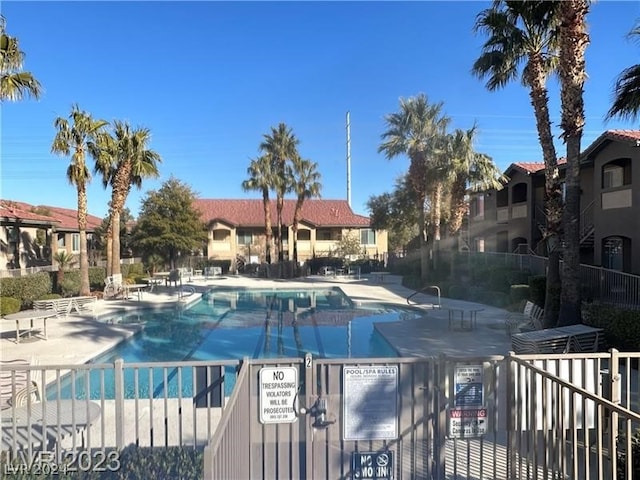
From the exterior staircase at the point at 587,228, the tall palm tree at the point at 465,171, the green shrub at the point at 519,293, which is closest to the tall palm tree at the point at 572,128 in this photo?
the green shrub at the point at 519,293

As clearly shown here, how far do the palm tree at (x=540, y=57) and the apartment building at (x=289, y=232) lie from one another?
93.4 feet

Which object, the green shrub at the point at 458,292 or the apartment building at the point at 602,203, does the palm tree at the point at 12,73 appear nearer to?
the green shrub at the point at 458,292

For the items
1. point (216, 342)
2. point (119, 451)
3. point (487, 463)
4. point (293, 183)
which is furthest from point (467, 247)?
point (119, 451)

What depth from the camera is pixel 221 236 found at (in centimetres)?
4212

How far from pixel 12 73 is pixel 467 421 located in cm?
1433

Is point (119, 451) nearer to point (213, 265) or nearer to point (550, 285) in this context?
point (550, 285)

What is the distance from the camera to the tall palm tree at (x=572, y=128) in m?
9.62

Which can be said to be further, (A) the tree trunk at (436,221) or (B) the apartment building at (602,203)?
(A) the tree trunk at (436,221)

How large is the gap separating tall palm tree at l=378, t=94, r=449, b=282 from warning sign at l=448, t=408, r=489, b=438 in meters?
18.9

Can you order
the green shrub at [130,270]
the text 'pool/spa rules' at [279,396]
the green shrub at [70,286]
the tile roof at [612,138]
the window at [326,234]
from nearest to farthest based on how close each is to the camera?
the text 'pool/spa rules' at [279,396]
the tile roof at [612,138]
the green shrub at [70,286]
the green shrub at [130,270]
the window at [326,234]

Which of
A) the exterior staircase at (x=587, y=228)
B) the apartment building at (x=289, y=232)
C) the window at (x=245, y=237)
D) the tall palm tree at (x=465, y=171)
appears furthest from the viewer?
the window at (x=245, y=237)

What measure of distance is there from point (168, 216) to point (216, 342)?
21.1m

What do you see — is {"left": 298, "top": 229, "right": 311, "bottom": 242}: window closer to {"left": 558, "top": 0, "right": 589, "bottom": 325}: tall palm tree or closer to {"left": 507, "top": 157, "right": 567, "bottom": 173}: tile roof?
{"left": 507, "top": 157, "right": 567, "bottom": 173}: tile roof

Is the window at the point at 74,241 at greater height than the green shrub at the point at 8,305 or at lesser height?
greater
